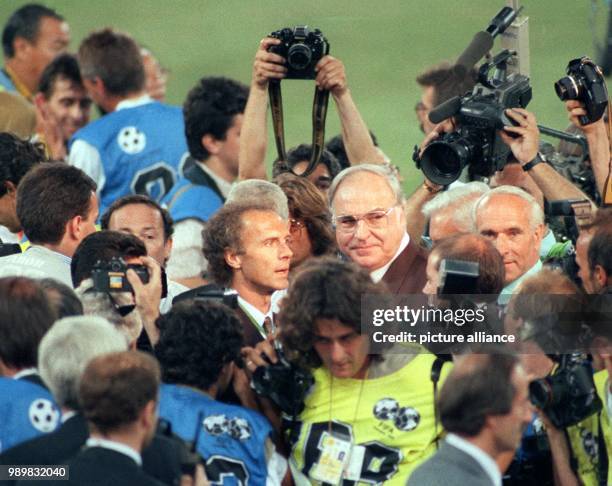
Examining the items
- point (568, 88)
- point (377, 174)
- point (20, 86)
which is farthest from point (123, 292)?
point (20, 86)

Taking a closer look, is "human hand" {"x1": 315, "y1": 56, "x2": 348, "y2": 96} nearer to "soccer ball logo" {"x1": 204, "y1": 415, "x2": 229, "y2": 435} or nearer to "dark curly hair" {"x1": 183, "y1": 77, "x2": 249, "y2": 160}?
"dark curly hair" {"x1": 183, "y1": 77, "x2": 249, "y2": 160}

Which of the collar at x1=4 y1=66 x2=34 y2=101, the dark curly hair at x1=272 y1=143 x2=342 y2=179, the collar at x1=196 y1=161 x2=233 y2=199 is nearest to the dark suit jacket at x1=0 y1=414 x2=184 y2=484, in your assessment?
the dark curly hair at x1=272 y1=143 x2=342 y2=179

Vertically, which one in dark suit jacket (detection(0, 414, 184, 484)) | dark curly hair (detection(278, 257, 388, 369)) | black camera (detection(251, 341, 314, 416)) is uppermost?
dark curly hair (detection(278, 257, 388, 369))

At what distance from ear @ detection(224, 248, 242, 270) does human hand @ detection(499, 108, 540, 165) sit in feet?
3.88

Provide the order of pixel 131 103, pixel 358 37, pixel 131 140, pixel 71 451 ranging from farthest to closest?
pixel 358 37, pixel 131 103, pixel 131 140, pixel 71 451

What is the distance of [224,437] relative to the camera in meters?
4.24

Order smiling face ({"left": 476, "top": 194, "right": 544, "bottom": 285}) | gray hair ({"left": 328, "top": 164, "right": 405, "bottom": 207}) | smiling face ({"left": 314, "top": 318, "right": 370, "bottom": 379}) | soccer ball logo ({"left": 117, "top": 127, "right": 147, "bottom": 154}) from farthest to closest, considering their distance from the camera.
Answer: soccer ball logo ({"left": 117, "top": 127, "right": 147, "bottom": 154}), gray hair ({"left": 328, "top": 164, "right": 405, "bottom": 207}), smiling face ({"left": 476, "top": 194, "right": 544, "bottom": 285}), smiling face ({"left": 314, "top": 318, "right": 370, "bottom": 379})

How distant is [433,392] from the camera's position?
4.27 meters

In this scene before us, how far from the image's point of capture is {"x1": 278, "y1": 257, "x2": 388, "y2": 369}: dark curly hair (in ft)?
14.1

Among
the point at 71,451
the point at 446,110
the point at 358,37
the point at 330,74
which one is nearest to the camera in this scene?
the point at 71,451

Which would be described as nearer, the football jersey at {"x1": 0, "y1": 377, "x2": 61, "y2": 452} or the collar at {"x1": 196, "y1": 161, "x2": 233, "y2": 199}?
the football jersey at {"x1": 0, "y1": 377, "x2": 61, "y2": 452}

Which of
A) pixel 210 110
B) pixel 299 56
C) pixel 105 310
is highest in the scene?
pixel 299 56

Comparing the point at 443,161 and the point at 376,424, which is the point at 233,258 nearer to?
the point at 443,161

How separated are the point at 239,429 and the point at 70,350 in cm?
59
